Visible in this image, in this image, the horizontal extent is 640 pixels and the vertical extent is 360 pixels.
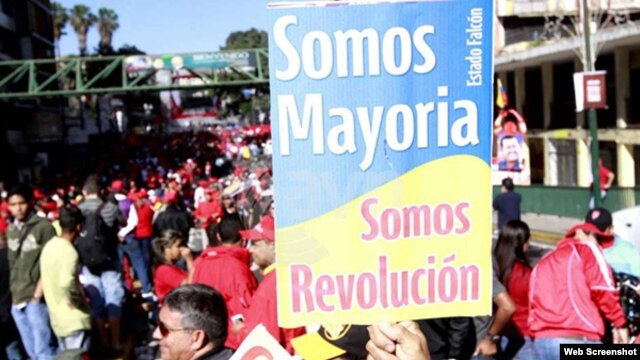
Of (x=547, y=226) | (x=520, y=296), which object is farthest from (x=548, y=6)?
(x=520, y=296)

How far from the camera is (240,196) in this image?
1198cm

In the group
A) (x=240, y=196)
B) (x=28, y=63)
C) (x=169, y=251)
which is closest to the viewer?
(x=169, y=251)

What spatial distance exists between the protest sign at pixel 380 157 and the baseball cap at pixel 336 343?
33.9 inches

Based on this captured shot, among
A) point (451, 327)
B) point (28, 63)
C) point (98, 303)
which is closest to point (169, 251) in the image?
point (98, 303)

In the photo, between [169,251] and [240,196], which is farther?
[240,196]

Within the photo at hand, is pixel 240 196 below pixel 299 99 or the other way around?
below

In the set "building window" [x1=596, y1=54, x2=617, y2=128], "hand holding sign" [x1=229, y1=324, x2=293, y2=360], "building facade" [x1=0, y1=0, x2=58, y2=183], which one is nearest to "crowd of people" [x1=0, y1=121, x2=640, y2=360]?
"hand holding sign" [x1=229, y1=324, x2=293, y2=360]

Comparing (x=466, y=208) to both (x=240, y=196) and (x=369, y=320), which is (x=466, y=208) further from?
(x=240, y=196)

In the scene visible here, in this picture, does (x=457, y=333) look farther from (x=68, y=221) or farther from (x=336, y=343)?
(x=68, y=221)

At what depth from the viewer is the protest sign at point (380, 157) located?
2455 mm

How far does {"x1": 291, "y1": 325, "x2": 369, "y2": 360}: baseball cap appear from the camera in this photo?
341 cm

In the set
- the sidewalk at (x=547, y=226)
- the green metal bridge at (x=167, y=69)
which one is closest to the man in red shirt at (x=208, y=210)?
the sidewalk at (x=547, y=226)

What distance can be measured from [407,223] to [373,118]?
0.37 m

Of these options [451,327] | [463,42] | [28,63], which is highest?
[28,63]
